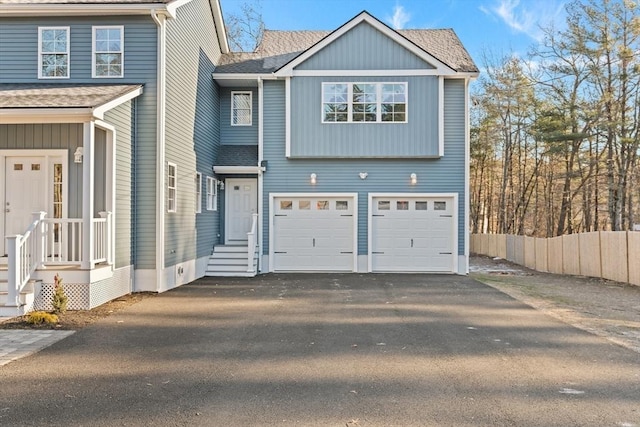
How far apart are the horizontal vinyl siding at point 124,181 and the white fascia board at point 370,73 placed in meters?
5.60

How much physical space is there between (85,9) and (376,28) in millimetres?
7724

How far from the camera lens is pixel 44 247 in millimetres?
8945

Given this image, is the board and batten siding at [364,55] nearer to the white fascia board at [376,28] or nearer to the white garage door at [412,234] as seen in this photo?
the white fascia board at [376,28]

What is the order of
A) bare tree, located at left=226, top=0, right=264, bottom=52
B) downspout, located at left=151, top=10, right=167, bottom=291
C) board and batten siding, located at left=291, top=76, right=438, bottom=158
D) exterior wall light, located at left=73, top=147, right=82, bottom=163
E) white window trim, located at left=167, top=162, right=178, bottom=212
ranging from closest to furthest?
exterior wall light, located at left=73, top=147, right=82, bottom=163 < downspout, located at left=151, top=10, right=167, bottom=291 < white window trim, located at left=167, top=162, right=178, bottom=212 < board and batten siding, located at left=291, top=76, right=438, bottom=158 < bare tree, located at left=226, top=0, right=264, bottom=52

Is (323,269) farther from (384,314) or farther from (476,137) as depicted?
(476,137)

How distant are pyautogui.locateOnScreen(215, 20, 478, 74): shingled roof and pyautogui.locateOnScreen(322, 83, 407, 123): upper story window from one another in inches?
60.9

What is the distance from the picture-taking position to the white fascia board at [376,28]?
14438 millimetres

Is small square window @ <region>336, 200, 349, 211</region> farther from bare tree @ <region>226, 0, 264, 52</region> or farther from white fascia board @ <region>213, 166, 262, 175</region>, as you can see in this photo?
bare tree @ <region>226, 0, 264, 52</region>

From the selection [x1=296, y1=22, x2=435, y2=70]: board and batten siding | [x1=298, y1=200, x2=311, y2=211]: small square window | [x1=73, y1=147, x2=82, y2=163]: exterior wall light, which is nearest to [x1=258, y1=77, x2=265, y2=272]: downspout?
[x1=298, y1=200, x2=311, y2=211]: small square window

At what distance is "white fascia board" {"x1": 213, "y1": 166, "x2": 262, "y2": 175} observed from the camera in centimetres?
1501

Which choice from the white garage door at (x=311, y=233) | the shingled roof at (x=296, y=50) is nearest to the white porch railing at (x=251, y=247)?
the white garage door at (x=311, y=233)

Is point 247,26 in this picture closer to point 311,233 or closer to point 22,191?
point 311,233

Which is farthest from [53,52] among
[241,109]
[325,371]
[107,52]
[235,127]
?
[325,371]

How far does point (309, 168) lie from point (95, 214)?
6.60 meters
